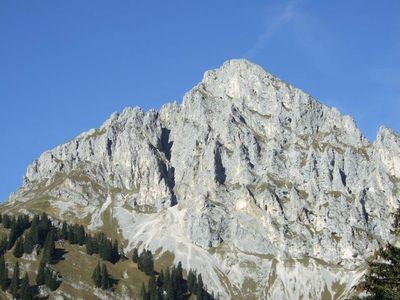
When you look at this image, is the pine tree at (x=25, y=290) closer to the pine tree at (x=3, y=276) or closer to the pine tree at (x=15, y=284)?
the pine tree at (x=15, y=284)

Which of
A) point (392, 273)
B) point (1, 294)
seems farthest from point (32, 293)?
point (392, 273)

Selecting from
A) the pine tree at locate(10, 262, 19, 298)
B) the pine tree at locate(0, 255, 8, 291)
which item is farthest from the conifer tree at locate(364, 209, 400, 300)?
the pine tree at locate(0, 255, 8, 291)

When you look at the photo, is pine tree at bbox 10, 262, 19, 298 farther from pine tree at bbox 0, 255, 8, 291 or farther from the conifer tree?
the conifer tree

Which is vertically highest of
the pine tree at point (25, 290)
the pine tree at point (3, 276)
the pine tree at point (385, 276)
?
the pine tree at point (3, 276)

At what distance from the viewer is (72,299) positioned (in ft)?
646

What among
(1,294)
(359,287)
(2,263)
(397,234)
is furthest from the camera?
(2,263)

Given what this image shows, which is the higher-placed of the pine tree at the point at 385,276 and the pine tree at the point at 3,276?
the pine tree at the point at 3,276

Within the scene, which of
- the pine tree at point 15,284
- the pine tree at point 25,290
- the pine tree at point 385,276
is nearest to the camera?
the pine tree at point 385,276

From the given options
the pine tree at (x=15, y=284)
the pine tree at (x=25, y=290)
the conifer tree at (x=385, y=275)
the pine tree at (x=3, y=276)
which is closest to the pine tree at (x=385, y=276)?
the conifer tree at (x=385, y=275)

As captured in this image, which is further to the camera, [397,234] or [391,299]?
[397,234]

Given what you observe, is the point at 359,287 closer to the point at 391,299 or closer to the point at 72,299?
the point at 391,299

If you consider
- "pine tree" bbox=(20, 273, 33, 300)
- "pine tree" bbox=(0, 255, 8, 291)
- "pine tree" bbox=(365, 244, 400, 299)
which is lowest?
"pine tree" bbox=(365, 244, 400, 299)

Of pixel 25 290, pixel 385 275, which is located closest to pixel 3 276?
pixel 25 290

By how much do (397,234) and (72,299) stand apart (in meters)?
174
